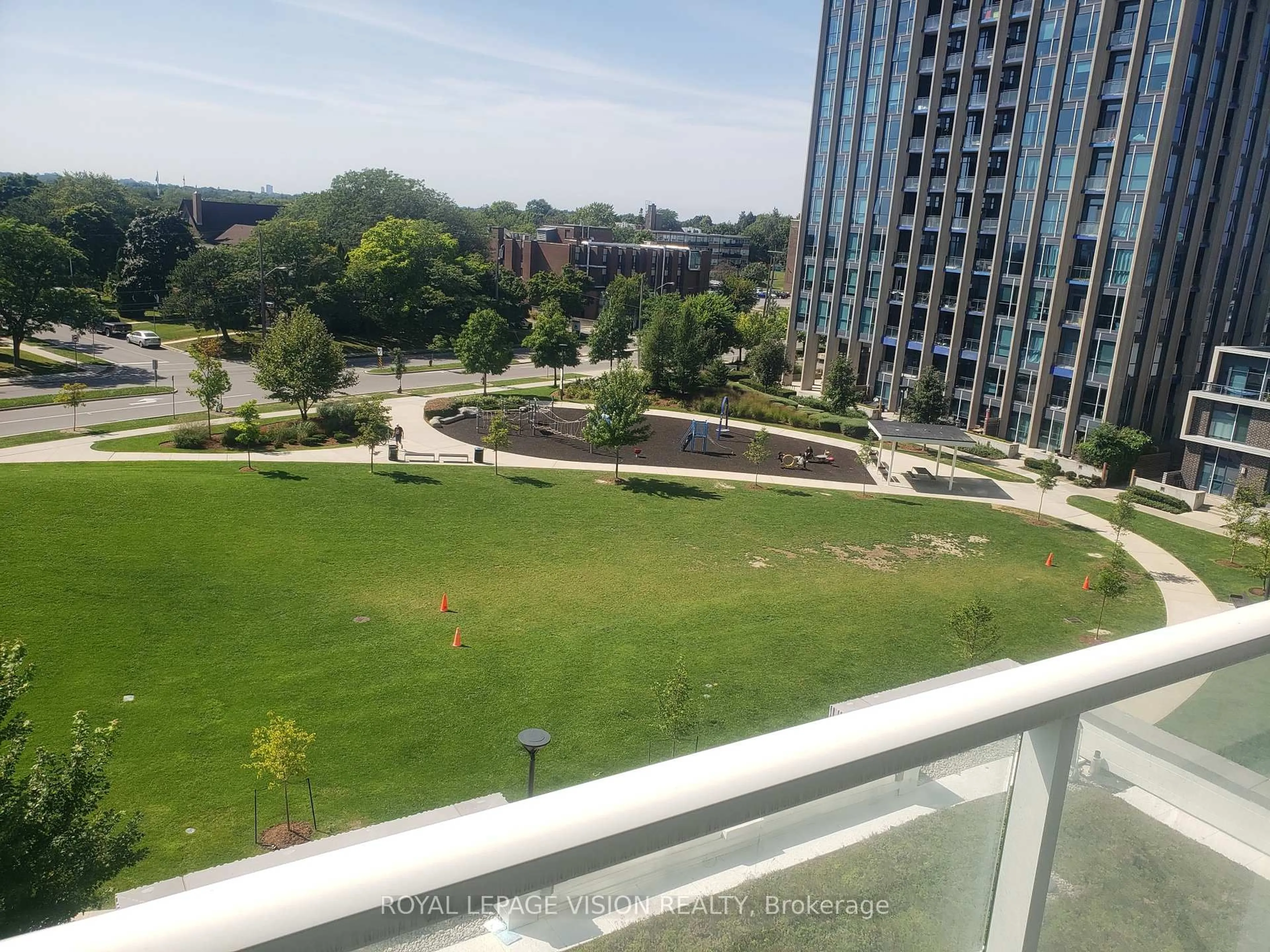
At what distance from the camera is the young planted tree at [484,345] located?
1857 inches

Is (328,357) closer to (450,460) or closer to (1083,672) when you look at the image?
(450,460)

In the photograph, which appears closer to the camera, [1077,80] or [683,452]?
[683,452]

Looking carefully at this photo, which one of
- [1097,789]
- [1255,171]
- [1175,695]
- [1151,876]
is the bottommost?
[1151,876]

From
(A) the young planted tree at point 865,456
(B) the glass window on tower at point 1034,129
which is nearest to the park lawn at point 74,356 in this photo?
(A) the young planted tree at point 865,456

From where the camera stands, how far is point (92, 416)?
3828cm

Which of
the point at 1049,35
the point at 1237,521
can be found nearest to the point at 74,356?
the point at 1049,35

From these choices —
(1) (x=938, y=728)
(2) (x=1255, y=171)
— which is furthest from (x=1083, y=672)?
(2) (x=1255, y=171)

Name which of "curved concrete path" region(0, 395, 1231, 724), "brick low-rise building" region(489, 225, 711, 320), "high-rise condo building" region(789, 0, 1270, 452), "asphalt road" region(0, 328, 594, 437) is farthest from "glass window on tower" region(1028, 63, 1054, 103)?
"brick low-rise building" region(489, 225, 711, 320)

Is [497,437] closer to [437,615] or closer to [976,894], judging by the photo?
[437,615]

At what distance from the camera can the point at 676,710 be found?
14227 millimetres

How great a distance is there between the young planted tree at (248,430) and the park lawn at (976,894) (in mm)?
31922

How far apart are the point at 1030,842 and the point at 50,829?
343 inches

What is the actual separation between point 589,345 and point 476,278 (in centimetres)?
1844

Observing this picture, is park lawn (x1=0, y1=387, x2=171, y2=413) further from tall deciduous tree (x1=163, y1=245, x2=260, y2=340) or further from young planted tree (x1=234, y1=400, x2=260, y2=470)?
tall deciduous tree (x1=163, y1=245, x2=260, y2=340)
